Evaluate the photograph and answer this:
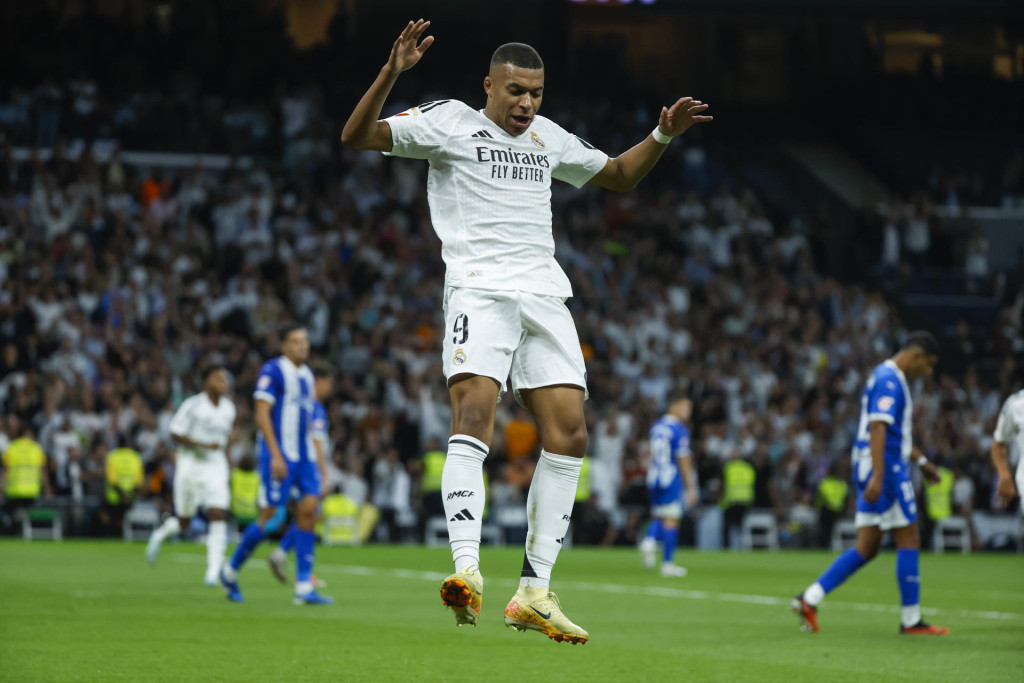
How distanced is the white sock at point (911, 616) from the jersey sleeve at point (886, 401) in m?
1.53

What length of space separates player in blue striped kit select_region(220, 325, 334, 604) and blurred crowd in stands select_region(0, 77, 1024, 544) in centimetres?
1017

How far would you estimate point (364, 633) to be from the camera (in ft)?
36.1

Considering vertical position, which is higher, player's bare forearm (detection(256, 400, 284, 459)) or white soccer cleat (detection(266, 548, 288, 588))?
player's bare forearm (detection(256, 400, 284, 459))

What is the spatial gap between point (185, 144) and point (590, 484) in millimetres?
11004

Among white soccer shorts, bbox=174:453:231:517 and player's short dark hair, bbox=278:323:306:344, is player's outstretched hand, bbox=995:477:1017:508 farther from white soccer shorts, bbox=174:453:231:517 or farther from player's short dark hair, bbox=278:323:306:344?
white soccer shorts, bbox=174:453:231:517

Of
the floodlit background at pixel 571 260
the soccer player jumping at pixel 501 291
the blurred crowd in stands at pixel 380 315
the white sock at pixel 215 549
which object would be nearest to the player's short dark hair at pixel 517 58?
the soccer player jumping at pixel 501 291

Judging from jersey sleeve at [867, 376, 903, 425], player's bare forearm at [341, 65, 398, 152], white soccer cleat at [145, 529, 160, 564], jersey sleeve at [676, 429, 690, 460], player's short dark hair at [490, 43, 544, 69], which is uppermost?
player's short dark hair at [490, 43, 544, 69]

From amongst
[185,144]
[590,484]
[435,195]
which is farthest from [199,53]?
[435,195]

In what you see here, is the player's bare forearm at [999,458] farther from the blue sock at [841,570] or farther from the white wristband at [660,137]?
the white wristband at [660,137]

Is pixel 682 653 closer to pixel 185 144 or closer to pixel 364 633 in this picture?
pixel 364 633

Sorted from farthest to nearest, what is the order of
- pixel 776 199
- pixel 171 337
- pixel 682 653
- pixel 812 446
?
pixel 776 199 < pixel 812 446 < pixel 171 337 < pixel 682 653

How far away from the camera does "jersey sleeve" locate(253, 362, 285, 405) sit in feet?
44.6

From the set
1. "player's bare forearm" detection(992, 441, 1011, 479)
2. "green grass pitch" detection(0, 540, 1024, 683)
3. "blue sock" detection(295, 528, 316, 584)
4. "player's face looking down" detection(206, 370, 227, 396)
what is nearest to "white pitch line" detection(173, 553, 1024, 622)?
"green grass pitch" detection(0, 540, 1024, 683)

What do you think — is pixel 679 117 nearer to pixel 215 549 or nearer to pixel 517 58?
pixel 517 58
